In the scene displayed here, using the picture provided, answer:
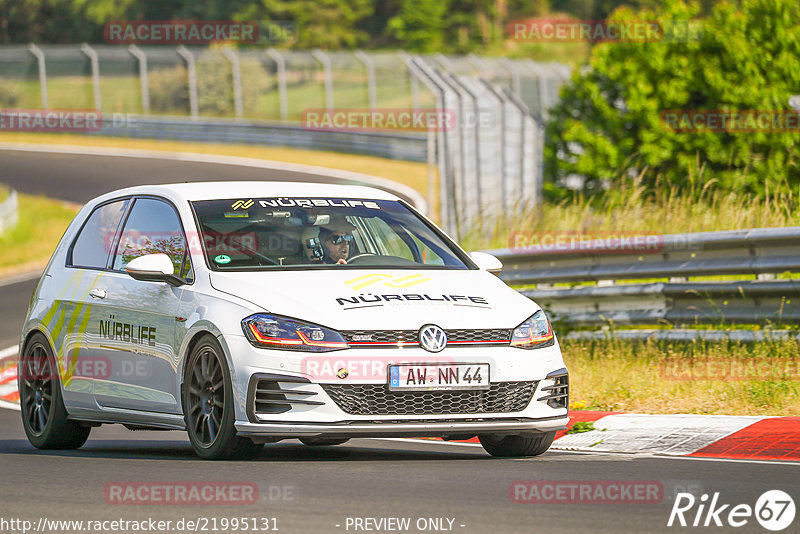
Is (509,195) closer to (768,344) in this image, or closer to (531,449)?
(768,344)

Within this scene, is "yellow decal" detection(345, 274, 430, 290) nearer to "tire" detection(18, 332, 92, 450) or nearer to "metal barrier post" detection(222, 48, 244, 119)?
"tire" detection(18, 332, 92, 450)

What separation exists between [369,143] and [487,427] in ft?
110

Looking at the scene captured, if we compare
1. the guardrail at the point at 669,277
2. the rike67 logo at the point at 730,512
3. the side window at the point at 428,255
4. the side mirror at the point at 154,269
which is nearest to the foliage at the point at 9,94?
the guardrail at the point at 669,277

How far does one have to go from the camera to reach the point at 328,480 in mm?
7164

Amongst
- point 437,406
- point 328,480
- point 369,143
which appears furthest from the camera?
point 369,143

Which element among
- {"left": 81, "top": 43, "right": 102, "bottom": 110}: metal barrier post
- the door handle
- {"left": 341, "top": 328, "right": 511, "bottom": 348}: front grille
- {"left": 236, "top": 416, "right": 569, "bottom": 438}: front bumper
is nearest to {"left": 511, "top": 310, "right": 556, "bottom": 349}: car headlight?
{"left": 341, "top": 328, "right": 511, "bottom": 348}: front grille

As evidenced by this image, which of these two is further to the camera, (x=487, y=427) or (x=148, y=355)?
(x=148, y=355)

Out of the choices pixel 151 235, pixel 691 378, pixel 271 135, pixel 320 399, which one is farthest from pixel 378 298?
pixel 271 135

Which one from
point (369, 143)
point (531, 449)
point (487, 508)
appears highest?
point (487, 508)

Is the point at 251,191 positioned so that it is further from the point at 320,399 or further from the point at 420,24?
the point at 420,24

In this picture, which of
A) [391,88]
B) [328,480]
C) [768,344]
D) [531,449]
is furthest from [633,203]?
[391,88]

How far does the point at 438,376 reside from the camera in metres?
7.73

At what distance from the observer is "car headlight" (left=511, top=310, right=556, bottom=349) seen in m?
8.04

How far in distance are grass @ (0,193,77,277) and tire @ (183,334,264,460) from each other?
19.2 metres
